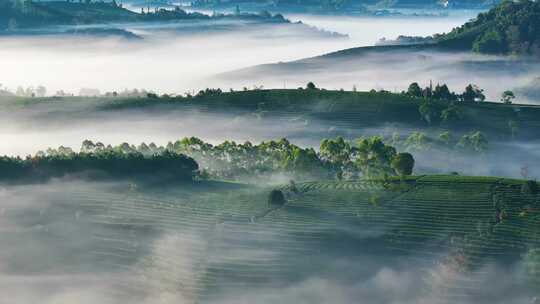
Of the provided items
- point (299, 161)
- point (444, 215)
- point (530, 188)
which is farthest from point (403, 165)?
point (444, 215)

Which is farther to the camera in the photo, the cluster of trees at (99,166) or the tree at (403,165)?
the tree at (403,165)

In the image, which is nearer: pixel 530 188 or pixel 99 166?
pixel 530 188

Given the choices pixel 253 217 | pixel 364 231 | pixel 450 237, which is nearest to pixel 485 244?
pixel 450 237

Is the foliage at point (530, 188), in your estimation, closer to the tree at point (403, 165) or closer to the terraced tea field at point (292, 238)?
the terraced tea field at point (292, 238)

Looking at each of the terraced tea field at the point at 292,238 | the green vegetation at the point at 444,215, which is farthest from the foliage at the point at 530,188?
the terraced tea field at the point at 292,238

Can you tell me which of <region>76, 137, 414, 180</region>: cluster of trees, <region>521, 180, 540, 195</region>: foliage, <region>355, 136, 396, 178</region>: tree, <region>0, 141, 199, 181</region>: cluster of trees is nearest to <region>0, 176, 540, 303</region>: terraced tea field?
<region>521, 180, 540, 195</region>: foliage

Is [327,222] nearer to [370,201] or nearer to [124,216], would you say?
[370,201]

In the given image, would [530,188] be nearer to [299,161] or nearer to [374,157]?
[374,157]

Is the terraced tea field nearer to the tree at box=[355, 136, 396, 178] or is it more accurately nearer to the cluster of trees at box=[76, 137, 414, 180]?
the cluster of trees at box=[76, 137, 414, 180]
